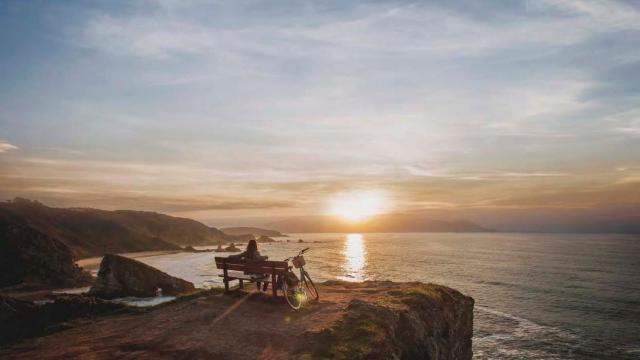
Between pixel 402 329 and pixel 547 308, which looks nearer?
pixel 402 329

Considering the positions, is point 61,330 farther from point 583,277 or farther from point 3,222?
point 583,277

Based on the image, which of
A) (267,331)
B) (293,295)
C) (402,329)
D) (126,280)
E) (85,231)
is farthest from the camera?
(85,231)

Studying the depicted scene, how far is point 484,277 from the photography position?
65.9m

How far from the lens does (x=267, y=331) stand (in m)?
13.7

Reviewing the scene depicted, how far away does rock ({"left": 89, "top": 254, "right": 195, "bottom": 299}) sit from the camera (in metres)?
31.3

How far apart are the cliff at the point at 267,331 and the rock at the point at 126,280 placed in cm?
1419

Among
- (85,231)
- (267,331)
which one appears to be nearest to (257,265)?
(267,331)

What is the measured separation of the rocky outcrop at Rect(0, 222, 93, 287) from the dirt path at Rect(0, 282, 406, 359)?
3573 centimetres

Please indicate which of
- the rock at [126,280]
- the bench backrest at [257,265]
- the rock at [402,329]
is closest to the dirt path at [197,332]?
the rock at [402,329]

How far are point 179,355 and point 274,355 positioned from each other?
9.26 feet

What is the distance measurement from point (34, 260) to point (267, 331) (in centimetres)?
4605

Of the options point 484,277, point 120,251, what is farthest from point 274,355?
point 120,251

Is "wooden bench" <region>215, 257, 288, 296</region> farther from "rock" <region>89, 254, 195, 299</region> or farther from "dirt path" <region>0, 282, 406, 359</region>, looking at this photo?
"rock" <region>89, 254, 195, 299</region>

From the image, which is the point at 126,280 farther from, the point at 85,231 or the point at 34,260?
the point at 85,231
